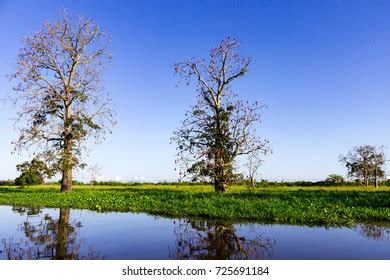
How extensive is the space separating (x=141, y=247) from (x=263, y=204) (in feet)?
33.6

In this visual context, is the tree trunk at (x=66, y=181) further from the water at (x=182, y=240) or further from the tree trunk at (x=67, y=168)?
the water at (x=182, y=240)

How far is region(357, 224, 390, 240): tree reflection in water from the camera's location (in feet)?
47.8

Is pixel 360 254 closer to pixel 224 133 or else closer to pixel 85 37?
pixel 224 133

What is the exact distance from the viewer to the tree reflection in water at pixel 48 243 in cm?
1137

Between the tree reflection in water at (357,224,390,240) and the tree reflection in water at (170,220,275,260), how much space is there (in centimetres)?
375

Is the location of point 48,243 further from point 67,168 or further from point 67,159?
point 67,168

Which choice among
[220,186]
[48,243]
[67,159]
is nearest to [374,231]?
[48,243]

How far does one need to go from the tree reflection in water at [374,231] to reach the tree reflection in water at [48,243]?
913 centimetres

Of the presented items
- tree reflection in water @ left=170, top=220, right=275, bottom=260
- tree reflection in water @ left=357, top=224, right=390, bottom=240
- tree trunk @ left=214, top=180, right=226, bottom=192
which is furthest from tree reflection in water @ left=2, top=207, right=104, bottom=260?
tree trunk @ left=214, top=180, right=226, bottom=192

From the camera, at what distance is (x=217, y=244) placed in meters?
12.9

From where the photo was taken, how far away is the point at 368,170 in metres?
89.7

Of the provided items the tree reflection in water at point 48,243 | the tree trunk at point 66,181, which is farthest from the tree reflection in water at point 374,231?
the tree trunk at point 66,181

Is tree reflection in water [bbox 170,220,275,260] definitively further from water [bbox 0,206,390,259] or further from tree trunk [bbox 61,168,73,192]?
tree trunk [bbox 61,168,73,192]
